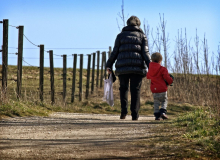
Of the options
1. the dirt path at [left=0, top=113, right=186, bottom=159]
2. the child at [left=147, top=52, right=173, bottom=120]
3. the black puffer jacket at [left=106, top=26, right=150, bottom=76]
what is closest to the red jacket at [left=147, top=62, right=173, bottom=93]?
the child at [left=147, top=52, right=173, bottom=120]

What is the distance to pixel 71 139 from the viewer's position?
5293mm

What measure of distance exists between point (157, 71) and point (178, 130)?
1.97 m

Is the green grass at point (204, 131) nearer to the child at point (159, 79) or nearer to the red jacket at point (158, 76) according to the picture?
the child at point (159, 79)

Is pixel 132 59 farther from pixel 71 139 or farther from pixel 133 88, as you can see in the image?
pixel 71 139

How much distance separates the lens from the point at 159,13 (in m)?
15.3

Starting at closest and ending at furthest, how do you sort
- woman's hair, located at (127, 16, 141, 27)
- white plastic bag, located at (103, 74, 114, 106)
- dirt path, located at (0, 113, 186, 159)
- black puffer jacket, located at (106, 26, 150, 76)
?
dirt path, located at (0, 113, 186, 159), black puffer jacket, located at (106, 26, 150, 76), woman's hair, located at (127, 16, 141, 27), white plastic bag, located at (103, 74, 114, 106)

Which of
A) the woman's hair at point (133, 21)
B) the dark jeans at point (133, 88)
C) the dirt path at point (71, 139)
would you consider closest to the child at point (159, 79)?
the dark jeans at point (133, 88)

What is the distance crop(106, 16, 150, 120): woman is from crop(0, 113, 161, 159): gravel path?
1.16 m

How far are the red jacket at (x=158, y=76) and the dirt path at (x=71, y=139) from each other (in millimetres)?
1238

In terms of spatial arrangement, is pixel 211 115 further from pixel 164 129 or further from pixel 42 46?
pixel 42 46

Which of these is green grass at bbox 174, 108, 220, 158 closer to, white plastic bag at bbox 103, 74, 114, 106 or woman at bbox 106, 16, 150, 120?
woman at bbox 106, 16, 150, 120

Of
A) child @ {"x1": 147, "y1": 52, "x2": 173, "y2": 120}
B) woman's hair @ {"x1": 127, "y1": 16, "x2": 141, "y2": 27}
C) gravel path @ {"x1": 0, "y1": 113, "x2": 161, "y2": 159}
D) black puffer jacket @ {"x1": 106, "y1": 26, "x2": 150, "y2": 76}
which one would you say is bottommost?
gravel path @ {"x1": 0, "y1": 113, "x2": 161, "y2": 159}

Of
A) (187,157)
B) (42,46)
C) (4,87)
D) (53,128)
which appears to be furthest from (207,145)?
(42,46)

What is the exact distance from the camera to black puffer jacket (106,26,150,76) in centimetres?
780
